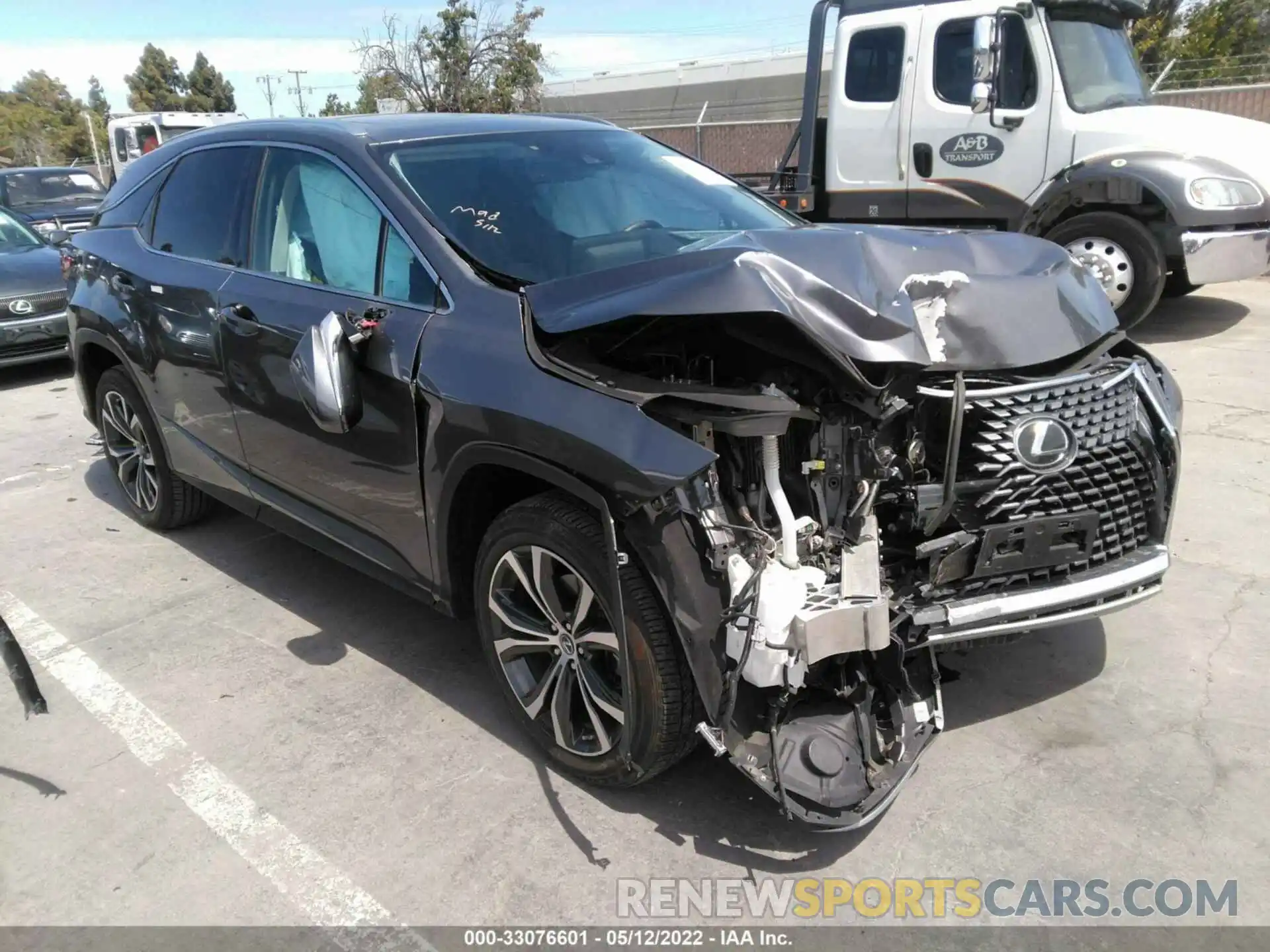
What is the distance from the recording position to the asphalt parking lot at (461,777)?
263cm

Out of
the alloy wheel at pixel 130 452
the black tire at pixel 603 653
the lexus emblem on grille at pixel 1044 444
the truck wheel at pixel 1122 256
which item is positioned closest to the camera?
the black tire at pixel 603 653

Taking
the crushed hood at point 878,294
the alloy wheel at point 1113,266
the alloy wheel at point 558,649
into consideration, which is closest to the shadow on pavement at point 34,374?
the alloy wheel at point 558,649

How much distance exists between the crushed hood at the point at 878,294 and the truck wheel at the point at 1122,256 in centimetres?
491

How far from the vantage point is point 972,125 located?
8.08 metres

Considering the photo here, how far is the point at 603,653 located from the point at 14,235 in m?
10.2

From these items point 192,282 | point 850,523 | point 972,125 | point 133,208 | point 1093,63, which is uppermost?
point 1093,63

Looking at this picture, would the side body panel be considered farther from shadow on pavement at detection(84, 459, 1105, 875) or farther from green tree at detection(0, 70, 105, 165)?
green tree at detection(0, 70, 105, 165)

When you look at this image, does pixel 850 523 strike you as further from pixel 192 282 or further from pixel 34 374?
pixel 34 374

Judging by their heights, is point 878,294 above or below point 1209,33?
below

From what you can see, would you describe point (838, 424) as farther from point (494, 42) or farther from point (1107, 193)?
point (494, 42)

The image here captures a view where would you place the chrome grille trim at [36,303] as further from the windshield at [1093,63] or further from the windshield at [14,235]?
the windshield at [1093,63]

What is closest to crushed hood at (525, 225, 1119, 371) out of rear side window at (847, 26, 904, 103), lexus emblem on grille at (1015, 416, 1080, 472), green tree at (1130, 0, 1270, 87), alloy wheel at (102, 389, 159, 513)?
lexus emblem on grille at (1015, 416, 1080, 472)

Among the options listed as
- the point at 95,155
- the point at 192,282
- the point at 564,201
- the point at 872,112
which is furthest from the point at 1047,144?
the point at 95,155

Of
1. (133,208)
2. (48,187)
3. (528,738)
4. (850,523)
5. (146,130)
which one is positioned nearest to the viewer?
(850,523)
